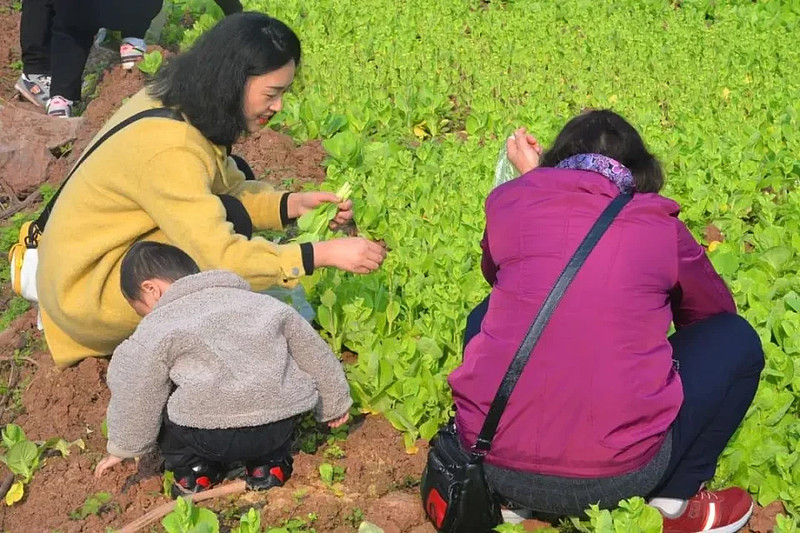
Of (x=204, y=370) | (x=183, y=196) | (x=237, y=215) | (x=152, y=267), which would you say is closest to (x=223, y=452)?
(x=204, y=370)

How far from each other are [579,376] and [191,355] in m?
1.10

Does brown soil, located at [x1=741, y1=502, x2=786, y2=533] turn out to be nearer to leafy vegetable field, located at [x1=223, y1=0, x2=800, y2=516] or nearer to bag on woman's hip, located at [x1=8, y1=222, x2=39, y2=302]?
leafy vegetable field, located at [x1=223, y1=0, x2=800, y2=516]

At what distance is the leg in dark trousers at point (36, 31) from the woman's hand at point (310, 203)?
3170 mm

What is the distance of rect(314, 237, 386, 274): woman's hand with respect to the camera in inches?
131

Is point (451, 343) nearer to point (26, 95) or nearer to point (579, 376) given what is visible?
point (579, 376)

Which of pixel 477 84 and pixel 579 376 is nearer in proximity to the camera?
pixel 579 376

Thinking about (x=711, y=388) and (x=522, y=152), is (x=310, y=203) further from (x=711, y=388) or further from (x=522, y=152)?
(x=711, y=388)

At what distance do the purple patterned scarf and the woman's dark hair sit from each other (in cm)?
6

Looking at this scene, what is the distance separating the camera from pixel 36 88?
6879 mm

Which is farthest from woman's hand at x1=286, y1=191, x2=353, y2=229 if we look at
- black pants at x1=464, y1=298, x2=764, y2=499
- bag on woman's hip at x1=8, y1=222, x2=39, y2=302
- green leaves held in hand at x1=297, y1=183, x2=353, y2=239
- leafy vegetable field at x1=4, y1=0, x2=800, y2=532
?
black pants at x1=464, y1=298, x2=764, y2=499

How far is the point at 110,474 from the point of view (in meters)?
3.41

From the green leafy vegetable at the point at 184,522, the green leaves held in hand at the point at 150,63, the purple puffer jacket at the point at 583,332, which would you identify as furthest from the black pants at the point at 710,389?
the green leaves held in hand at the point at 150,63

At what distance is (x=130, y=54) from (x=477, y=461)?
201 inches

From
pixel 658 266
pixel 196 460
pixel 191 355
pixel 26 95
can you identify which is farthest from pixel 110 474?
pixel 26 95
